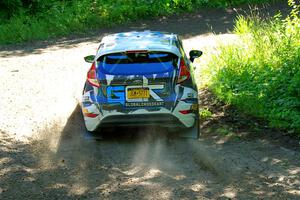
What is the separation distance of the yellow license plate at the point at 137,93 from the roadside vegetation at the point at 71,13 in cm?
1337

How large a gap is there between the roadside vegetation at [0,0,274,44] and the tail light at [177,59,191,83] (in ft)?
43.9

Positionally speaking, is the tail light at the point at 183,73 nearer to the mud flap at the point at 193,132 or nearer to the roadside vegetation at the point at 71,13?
the mud flap at the point at 193,132

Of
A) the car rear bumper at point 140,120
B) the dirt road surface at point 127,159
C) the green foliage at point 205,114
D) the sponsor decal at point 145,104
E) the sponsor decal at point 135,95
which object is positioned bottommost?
the dirt road surface at point 127,159

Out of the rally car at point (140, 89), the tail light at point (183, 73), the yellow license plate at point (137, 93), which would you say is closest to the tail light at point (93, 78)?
the rally car at point (140, 89)

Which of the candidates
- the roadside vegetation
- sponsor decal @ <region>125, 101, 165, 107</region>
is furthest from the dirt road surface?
the roadside vegetation

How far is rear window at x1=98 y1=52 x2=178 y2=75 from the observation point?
8.41m

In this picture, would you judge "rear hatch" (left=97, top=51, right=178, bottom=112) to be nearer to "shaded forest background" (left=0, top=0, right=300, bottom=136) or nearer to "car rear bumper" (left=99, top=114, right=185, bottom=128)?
"car rear bumper" (left=99, top=114, right=185, bottom=128)

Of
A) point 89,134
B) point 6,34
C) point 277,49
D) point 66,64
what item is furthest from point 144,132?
point 6,34

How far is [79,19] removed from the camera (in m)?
22.2

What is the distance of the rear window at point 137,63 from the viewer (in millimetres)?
8406

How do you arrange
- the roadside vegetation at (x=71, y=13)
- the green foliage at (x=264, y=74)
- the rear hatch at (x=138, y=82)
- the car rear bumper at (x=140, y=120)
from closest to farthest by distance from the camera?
the rear hatch at (x=138, y=82) < the car rear bumper at (x=140, y=120) < the green foliage at (x=264, y=74) < the roadside vegetation at (x=71, y=13)

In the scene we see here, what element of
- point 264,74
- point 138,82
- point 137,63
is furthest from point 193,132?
point 264,74

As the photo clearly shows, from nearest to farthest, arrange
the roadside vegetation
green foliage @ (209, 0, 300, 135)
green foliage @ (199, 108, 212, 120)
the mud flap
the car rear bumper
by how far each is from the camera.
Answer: the car rear bumper < the mud flap < green foliage @ (209, 0, 300, 135) < green foliage @ (199, 108, 212, 120) < the roadside vegetation

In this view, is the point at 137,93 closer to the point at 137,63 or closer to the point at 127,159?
the point at 137,63
